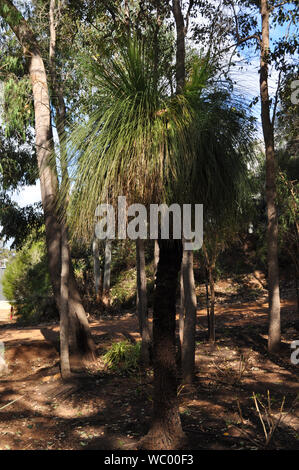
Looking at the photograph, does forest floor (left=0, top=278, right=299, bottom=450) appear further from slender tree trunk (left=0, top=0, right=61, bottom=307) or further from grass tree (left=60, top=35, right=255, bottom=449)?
grass tree (left=60, top=35, right=255, bottom=449)

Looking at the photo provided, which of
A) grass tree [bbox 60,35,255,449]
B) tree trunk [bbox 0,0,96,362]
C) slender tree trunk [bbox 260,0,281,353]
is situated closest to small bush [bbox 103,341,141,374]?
tree trunk [bbox 0,0,96,362]

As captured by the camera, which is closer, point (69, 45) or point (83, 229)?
point (83, 229)

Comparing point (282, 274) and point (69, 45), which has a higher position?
point (69, 45)

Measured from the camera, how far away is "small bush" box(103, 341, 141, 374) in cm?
934

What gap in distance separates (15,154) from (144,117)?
940 centimetres

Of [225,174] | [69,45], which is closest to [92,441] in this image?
[225,174]

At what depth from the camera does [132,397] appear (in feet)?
25.8

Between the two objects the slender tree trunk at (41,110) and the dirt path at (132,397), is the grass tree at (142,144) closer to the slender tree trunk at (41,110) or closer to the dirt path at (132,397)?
the dirt path at (132,397)

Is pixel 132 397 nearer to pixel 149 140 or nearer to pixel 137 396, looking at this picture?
pixel 137 396

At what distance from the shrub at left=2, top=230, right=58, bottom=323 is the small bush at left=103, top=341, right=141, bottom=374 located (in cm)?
917

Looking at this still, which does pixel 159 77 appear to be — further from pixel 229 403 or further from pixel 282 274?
pixel 282 274

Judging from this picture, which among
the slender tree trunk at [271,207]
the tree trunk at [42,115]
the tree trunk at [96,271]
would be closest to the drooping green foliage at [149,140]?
the slender tree trunk at [271,207]

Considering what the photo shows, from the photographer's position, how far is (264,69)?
9852mm

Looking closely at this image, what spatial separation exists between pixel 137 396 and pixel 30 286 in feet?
43.6
